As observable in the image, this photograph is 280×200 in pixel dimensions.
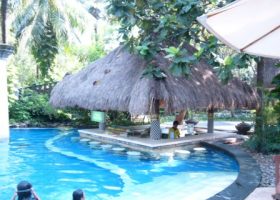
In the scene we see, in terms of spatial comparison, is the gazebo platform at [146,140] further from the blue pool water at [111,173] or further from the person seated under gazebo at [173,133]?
the blue pool water at [111,173]

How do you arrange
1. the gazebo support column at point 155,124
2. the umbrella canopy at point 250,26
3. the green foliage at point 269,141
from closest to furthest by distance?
the umbrella canopy at point 250,26, the green foliage at point 269,141, the gazebo support column at point 155,124

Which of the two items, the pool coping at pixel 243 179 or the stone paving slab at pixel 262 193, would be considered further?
the pool coping at pixel 243 179

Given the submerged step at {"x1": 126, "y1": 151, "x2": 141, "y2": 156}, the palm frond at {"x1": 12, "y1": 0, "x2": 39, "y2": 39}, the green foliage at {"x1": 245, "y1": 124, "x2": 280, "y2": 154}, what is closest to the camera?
the green foliage at {"x1": 245, "y1": 124, "x2": 280, "y2": 154}

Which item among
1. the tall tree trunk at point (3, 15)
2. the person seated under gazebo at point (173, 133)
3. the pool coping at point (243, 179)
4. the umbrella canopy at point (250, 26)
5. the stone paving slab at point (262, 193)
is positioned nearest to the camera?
the umbrella canopy at point (250, 26)

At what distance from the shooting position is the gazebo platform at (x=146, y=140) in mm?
9945

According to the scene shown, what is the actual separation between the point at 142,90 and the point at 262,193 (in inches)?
196

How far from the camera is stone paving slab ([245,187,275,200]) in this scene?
5.24 meters

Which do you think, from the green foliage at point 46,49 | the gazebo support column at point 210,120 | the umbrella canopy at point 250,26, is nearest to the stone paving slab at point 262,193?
the umbrella canopy at point 250,26

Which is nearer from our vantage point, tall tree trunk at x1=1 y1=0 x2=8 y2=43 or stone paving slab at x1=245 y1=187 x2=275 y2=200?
stone paving slab at x1=245 y1=187 x2=275 y2=200

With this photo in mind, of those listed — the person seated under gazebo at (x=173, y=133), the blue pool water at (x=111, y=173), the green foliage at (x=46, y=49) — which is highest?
the green foliage at (x=46, y=49)

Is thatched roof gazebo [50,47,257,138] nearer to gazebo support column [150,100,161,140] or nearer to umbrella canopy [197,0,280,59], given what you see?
gazebo support column [150,100,161,140]

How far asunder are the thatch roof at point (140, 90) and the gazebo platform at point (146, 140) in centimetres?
83

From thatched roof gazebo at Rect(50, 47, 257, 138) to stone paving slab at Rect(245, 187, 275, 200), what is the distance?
437cm

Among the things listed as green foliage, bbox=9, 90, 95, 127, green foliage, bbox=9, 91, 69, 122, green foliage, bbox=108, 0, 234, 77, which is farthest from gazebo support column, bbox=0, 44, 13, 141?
green foliage, bbox=108, 0, 234, 77
